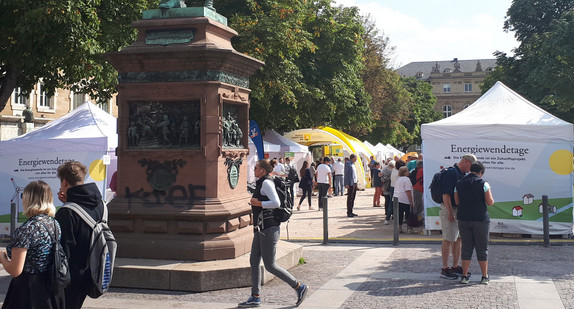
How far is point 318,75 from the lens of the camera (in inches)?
1174

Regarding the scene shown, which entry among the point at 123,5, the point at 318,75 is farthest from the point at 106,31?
the point at 318,75

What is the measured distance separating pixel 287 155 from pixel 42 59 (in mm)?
13090

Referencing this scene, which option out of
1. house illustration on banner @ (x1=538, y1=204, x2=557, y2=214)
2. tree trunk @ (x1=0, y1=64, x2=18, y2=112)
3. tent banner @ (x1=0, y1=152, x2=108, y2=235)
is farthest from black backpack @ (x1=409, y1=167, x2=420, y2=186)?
tree trunk @ (x1=0, y1=64, x2=18, y2=112)

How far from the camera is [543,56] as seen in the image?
3173 centimetres

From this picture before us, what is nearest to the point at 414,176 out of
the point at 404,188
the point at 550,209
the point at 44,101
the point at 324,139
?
the point at 404,188

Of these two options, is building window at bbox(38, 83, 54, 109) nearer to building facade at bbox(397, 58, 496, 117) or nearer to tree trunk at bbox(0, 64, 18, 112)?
tree trunk at bbox(0, 64, 18, 112)

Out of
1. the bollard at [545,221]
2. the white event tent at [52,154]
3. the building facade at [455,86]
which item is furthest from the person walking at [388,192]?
the building facade at [455,86]

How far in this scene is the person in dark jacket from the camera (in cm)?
441

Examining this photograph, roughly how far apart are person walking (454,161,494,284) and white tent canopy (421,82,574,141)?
4.93m

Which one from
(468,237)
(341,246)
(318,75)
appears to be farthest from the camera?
(318,75)

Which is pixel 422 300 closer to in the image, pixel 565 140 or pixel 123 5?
pixel 565 140

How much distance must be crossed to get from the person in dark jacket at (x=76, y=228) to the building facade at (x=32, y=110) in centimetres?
2601

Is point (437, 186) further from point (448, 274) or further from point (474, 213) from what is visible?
point (448, 274)

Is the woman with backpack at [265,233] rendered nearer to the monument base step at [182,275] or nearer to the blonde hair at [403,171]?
the monument base step at [182,275]
